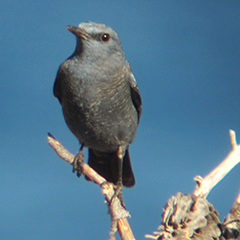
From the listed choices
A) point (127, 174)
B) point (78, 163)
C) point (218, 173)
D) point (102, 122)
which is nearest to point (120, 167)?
point (127, 174)

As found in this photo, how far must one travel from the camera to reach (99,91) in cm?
471

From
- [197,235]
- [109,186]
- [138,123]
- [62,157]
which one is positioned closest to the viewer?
[197,235]

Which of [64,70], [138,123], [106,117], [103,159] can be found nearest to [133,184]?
[103,159]

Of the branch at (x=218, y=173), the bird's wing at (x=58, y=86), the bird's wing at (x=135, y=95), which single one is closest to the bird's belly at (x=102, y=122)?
the bird's wing at (x=135, y=95)

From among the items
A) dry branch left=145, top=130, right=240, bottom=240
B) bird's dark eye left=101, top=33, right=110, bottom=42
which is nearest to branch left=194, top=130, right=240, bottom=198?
dry branch left=145, top=130, right=240, bottom=240

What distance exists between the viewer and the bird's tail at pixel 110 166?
5.77 m

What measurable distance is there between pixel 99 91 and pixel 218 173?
5.43ft

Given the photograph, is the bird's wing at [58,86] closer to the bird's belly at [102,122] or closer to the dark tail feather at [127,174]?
the bird's belly at [102,122]

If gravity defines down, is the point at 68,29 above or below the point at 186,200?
above

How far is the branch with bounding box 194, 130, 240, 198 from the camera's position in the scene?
376 centimetres

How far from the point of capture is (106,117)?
16.1 ft

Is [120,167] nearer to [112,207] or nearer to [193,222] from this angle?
[112,207]

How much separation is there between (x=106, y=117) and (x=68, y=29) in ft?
3.67

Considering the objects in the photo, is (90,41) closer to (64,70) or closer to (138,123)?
(64,70)
